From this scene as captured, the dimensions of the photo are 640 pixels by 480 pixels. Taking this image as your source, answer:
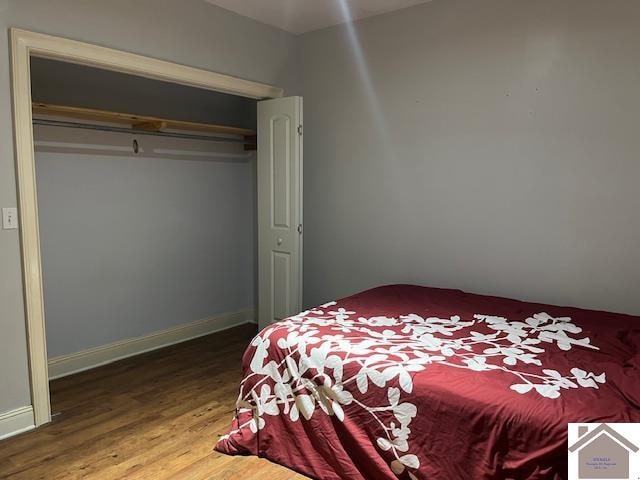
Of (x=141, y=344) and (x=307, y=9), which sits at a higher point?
(x=307, y=9)

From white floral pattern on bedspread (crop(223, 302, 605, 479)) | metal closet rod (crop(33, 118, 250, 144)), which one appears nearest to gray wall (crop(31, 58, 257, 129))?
metal closet rod (crop(33, 118, 250, 144))

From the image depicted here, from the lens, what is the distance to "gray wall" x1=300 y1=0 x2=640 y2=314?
2746 mm

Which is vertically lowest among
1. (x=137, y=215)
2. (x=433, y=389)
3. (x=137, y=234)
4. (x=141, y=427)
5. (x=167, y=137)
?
(x=141, y=427)

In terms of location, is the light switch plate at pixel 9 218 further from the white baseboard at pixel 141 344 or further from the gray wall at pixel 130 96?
the white baseboard at pixel 141 344

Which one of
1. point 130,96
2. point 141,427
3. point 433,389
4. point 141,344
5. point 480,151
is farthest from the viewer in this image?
point 141,344

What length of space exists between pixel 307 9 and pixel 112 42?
55.2 inches

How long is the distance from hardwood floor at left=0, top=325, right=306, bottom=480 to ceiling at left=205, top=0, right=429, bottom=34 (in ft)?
8.61

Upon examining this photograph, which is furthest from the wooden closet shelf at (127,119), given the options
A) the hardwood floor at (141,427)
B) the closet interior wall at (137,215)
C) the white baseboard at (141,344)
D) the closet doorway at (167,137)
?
the hardwood floor at (141,427)

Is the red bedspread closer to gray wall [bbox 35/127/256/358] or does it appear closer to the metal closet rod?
gray wall [bbox 35/127/256/358]

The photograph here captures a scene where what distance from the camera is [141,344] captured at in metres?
3.92

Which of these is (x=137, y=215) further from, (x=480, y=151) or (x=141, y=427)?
(x=480, y=151)

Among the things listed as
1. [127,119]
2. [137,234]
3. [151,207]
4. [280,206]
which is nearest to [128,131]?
[127,119]

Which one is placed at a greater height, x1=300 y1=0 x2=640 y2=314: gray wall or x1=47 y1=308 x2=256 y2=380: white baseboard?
x1=300 y1=0 x2=640 y2=314: gray wall

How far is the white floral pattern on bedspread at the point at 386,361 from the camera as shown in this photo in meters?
1.94
